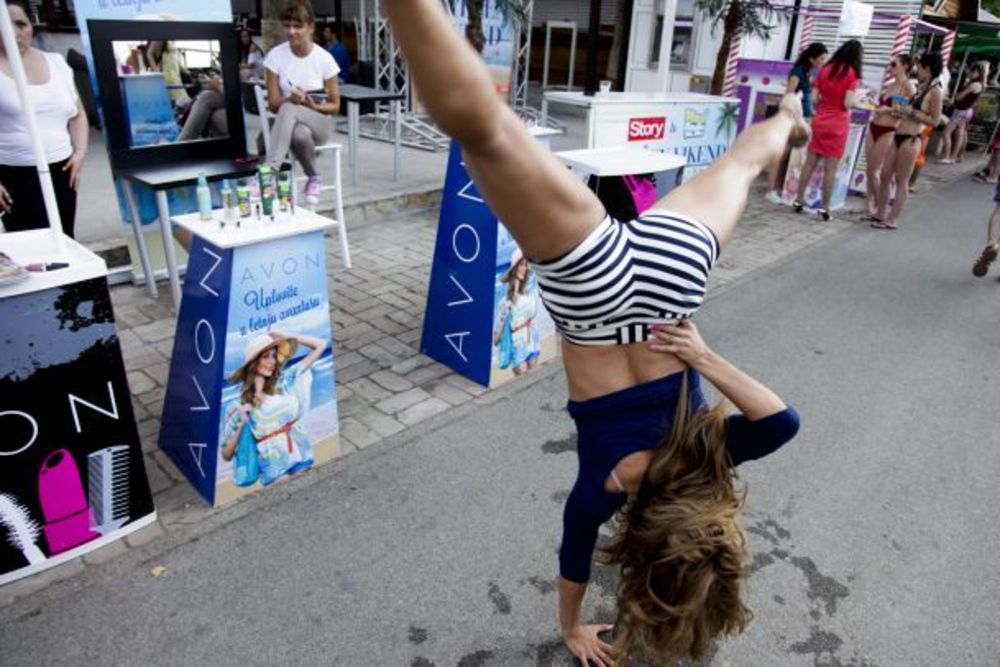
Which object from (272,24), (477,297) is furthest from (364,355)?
(272,24)

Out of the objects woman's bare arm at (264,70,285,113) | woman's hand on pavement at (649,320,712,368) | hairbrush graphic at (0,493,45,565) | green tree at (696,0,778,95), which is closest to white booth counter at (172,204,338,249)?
hairbrush graphic at (0,493,45,565)

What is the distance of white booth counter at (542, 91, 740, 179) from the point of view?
4262mm

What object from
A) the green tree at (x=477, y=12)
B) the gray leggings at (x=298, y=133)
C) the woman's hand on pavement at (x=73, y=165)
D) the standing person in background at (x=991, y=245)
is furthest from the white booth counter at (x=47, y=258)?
the standing person in background at (x=991, y=245)

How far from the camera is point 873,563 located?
2658 mm

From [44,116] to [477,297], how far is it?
94.9 inches

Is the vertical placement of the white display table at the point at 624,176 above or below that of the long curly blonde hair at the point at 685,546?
above

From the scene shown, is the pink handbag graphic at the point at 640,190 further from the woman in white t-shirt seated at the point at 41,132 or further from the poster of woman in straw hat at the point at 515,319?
the woman in white t-shirt seated at the point at 41,132

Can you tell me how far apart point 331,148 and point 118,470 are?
324 centimetres

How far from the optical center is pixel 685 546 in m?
1.46

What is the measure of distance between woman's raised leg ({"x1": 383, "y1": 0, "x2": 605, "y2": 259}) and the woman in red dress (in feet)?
21.9

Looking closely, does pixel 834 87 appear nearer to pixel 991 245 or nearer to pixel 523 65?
pixel 991 245

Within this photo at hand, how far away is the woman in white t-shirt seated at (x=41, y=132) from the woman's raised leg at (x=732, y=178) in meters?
3.13

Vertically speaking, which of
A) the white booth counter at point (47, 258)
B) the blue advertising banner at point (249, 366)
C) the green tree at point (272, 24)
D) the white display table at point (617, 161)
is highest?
the green tree at point (272, 24)

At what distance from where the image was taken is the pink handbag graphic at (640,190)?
11.7 feet
